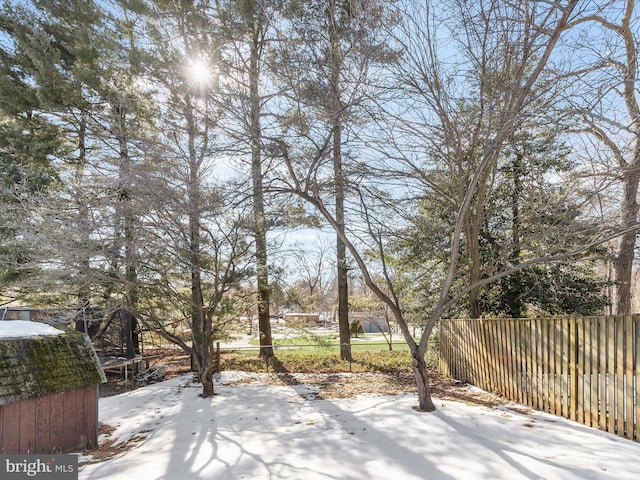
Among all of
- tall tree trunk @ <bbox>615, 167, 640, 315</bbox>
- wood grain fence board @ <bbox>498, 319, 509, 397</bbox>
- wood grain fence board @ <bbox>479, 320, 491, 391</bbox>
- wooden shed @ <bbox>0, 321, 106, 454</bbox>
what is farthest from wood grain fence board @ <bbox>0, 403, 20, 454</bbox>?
tall tree trunk @ <bbox>615, 167, 640, 315</bbox>

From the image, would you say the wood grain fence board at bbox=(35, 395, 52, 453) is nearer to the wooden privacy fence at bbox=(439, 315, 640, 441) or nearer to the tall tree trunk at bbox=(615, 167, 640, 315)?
the wooden privacy fence at bbox=(439, 315, 640, 441)

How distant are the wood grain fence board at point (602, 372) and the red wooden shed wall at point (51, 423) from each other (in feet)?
20.1

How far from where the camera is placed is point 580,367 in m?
4.48

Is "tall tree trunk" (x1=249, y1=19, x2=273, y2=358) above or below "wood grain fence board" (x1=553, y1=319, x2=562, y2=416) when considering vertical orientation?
above

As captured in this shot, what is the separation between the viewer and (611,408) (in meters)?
4.05

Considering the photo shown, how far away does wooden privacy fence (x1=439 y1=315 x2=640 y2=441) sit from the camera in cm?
388

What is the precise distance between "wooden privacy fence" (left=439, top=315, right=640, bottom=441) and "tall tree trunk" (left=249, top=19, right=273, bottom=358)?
14.9ft

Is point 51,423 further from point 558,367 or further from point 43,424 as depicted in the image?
point 558,367

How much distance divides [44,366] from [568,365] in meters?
6.53

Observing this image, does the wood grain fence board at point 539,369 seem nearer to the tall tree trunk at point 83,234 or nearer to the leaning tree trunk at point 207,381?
the leaning tree trunk at point 207,381

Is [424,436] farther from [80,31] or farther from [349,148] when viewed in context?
[80,31]

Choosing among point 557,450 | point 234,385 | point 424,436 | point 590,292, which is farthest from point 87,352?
point 590,292

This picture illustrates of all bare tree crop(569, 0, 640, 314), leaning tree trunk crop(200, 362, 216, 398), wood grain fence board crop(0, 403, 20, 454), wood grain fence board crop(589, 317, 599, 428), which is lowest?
leaning tree trunk crop(200, 362, 216, 398)

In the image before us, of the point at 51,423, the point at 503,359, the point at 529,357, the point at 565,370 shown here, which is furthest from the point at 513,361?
the point at 51,423
